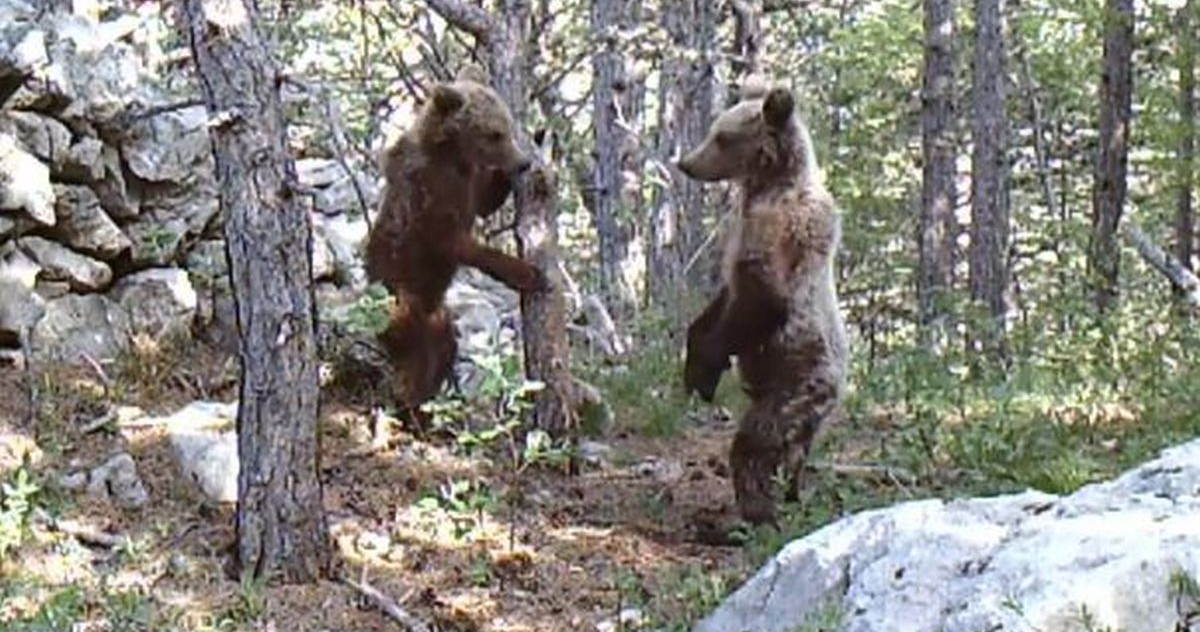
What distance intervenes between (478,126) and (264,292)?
207 cm

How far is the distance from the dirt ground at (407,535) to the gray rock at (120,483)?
0.06m

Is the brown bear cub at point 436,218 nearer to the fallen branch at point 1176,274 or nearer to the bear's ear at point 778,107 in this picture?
the bear's ear at point 778,107

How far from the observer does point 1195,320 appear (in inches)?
426

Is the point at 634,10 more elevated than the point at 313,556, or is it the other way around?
the point at 634,10

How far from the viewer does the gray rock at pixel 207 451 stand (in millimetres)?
6855

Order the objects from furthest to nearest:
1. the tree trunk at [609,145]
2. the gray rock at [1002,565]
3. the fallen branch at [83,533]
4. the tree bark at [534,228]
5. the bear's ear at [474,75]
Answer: the tree trunk at [609,145]
the bear's ear at [474,75]
the tree bark at [534,228]
the fallen branch at [83,533]
the gray rock at [1002,565]

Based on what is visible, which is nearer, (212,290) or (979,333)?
(212,290)

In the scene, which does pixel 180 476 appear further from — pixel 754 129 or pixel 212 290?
pixel 754 129

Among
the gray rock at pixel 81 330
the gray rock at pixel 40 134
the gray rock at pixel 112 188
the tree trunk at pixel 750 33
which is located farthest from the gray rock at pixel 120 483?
the tree trunk at pixel 750 33

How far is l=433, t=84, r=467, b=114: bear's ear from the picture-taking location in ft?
24.2

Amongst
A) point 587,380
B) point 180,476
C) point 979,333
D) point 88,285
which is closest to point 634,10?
point 979,333

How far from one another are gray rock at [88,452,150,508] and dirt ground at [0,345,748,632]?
60mm

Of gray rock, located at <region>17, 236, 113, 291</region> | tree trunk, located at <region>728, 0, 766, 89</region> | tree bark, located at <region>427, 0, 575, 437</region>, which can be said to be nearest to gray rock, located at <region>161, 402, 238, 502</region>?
gray rock, located at <region>17, 236, 113, 291</region>

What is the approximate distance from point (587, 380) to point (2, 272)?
337 centimetres
